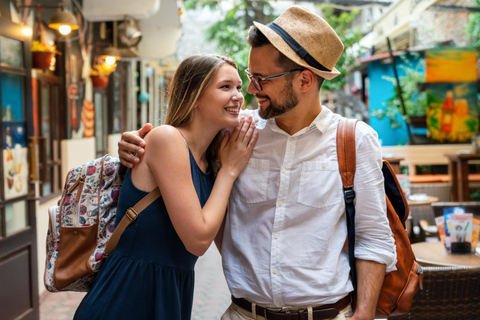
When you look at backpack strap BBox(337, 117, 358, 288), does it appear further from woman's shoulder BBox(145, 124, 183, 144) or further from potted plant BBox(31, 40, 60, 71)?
potted plant BBox(31, 40, 60, 71)

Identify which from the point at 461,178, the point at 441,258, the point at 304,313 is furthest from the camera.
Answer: the point at 461,178

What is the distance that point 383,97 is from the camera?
1453cm

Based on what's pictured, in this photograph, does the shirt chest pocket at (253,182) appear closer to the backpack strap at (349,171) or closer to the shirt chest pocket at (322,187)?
the shirt chest pocket at (322,187)

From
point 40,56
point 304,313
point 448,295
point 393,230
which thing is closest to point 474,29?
point 40,56

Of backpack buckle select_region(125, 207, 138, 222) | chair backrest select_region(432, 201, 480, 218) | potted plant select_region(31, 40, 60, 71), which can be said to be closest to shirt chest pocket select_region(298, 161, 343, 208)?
backpack buckle select_region(125, 207, 138, 222)

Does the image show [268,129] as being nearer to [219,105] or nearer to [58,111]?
[219,105]

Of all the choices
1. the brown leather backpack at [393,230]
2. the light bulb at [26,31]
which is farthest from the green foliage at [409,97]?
the brown leather backpack at [393,230]

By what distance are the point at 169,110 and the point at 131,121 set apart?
12.0 m

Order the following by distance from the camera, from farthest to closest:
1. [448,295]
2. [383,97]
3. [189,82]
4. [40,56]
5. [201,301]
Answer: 1. [383,97]
2. [201,301]
3. [40,56]
4. [448,295]
5. [189,82]

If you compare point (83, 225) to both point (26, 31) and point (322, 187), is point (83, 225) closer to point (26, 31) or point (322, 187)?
point (322, 187)

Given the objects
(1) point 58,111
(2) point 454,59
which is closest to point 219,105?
(1) point 58,111

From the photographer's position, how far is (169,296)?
2.11 meters

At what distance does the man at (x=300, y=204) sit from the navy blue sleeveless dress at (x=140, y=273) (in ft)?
0.68

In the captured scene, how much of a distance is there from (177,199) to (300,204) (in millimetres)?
445
